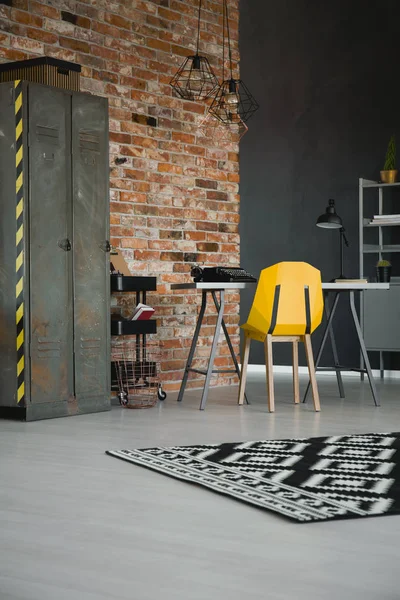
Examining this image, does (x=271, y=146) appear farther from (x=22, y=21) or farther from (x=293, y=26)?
(x=22, y=21)

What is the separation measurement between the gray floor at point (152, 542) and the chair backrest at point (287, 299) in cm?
166

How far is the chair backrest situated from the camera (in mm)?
5555

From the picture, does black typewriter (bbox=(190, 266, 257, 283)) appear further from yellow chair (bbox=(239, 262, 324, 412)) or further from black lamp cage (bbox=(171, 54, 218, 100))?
black lamp cage (bbox=(171, 54, 218, 100))

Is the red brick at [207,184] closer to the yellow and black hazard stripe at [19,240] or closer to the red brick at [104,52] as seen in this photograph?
the red brick at [104,52]

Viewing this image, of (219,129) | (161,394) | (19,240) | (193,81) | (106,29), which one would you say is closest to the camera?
(19,240)

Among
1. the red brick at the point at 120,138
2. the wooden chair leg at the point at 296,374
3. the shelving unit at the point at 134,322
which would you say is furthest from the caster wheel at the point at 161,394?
the red brick at the point at 120,138

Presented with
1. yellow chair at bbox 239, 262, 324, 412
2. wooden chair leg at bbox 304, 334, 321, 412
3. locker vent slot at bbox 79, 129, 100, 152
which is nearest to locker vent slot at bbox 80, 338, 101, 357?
yellow chair at bbox 239, 262, 324, 412

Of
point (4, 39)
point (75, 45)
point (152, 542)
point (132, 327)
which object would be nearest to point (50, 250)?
point (132, 327)

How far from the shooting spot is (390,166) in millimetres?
7816

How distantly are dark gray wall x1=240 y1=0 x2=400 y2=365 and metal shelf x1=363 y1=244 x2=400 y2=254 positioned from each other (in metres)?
0.21

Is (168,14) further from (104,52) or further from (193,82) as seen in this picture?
(104,52)

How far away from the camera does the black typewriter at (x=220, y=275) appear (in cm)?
594

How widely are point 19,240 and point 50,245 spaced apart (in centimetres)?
21

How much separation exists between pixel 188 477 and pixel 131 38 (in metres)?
4.16
